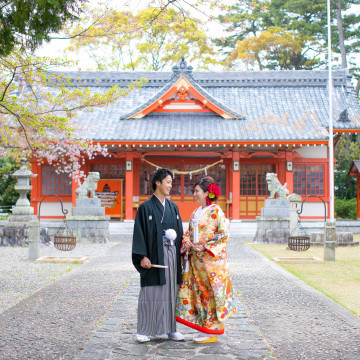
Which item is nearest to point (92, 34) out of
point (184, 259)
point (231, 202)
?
point (184, 259)

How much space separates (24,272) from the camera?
9.57 meters

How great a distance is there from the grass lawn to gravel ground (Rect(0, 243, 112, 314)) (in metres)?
4.38

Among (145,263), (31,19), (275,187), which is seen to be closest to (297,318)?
(145,263)

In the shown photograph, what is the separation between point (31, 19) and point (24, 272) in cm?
588

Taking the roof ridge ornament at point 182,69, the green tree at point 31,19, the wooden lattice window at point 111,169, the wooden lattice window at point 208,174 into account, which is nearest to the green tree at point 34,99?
the green tree at point 31,19

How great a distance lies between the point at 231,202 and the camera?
20438 mm

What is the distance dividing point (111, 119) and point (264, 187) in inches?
279

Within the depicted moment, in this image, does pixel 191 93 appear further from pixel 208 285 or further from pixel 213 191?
pixel 208 285

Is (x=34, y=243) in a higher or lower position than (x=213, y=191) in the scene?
lower

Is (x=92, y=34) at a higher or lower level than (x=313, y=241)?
higher

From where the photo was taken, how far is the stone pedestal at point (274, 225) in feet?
51.2

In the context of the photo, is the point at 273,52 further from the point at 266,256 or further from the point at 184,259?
the point at 184,259

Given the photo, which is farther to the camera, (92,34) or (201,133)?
(201,133)

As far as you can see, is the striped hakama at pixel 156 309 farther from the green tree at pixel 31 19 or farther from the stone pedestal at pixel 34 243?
the stone pedestal at pixel 34 243
